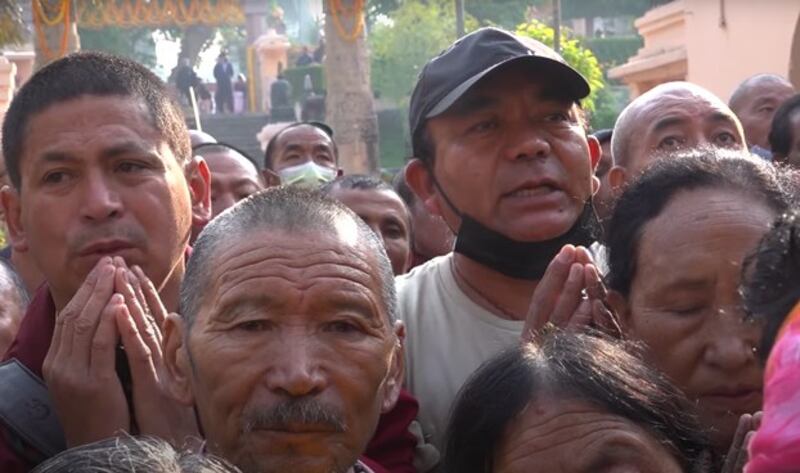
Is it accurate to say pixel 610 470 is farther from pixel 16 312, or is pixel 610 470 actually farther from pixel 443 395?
pixel 16 312

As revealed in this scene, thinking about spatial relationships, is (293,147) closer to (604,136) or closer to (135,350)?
(604,136)

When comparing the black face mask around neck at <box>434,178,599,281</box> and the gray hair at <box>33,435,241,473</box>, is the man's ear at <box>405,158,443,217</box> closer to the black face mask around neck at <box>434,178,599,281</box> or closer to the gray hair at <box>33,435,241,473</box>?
the black face mask around neck at <box>434,178,599,281</box>

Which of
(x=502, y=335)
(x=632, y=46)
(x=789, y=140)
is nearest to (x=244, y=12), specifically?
(x=632, y=46)

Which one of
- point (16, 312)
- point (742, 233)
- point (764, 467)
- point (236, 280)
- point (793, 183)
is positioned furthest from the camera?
point (16, 312)

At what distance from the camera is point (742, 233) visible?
9.31 ft

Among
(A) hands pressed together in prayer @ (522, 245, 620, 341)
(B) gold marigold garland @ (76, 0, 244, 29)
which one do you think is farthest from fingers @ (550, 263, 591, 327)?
(B) gold marigold garland @ (76, 0, 244, 29)

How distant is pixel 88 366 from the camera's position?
A: 287 cm

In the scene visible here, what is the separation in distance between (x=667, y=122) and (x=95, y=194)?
8.30 feet

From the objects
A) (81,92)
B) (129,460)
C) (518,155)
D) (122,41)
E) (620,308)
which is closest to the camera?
(129,460)

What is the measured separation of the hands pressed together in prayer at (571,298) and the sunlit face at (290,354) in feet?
1.27

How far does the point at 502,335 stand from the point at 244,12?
38.6 meters

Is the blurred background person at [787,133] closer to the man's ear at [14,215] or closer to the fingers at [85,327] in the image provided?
the man's ear at [14,215]

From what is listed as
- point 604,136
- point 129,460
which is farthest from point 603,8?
point 129,460

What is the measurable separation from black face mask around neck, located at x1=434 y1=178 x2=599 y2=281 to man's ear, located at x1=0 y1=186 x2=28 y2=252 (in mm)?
1033
